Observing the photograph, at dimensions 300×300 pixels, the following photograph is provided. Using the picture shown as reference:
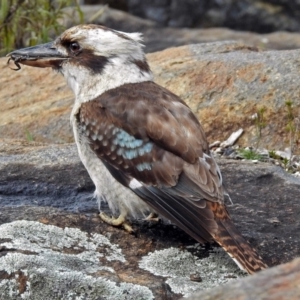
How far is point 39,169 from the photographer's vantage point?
22.0 feet

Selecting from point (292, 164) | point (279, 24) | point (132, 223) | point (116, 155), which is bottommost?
point (279, 24)

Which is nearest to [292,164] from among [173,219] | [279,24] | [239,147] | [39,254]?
[239,147]

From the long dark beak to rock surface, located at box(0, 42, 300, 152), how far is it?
187 cm

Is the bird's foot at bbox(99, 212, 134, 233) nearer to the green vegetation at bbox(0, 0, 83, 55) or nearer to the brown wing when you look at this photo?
the brown wing

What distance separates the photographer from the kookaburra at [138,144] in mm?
5492

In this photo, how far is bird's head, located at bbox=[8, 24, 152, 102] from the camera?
626 centimetres

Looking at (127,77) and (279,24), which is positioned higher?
(127,77)

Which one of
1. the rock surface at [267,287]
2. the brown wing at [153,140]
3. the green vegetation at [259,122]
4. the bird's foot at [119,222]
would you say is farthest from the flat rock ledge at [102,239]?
the rock surface at [267,287]

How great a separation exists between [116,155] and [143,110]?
0.97 ft

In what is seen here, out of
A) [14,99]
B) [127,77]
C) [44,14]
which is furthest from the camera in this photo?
[44,14]

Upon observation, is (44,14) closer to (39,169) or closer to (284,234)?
(39,169)

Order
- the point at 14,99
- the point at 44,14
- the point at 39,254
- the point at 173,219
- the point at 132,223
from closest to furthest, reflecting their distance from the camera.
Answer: the point at 39,254, the point at 173,219, the point at 132,223, the point at 14,99, the point at 44,14

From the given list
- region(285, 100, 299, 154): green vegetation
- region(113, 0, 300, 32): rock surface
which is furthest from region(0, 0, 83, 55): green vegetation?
region(113, 0, 300, 32): rock surface

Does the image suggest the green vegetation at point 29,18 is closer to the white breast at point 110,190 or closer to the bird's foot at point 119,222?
the white breast at point 110,190
